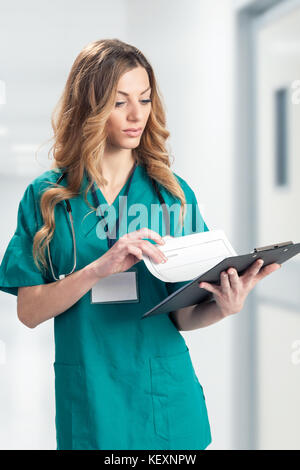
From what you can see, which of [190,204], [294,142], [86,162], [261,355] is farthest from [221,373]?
[86,162]

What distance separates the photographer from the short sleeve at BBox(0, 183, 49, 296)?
46.5 inches

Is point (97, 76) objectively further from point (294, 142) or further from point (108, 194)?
point (294, 142)

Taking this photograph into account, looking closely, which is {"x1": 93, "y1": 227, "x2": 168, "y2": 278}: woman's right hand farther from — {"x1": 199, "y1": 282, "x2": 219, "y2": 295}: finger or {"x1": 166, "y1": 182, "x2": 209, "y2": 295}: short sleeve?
{"x1": 166, "y1": 182, "x2": 209, "y2": 295}: short sleeve

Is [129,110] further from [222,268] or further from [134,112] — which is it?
[222,268]

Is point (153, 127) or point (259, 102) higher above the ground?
point (259, 102)

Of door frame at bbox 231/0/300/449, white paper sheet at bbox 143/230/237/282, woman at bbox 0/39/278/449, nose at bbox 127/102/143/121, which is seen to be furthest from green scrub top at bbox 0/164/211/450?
door frame at bbox 231/0/300/449

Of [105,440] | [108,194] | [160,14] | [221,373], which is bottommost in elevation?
[221,373]

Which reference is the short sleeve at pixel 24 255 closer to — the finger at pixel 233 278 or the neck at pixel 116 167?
the neck at pixel 116 167

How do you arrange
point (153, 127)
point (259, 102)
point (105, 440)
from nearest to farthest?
point (105, 440) < point (153, 127) < point (259, 102)

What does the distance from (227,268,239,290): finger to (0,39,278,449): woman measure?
86mm

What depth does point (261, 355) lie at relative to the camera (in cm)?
226

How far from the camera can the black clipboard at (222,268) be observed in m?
0.98

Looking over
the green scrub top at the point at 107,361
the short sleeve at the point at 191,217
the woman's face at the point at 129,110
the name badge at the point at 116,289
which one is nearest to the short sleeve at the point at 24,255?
the green scrub top at the point at 107,361

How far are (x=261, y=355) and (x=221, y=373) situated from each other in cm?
19
